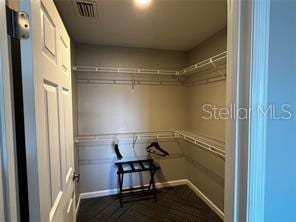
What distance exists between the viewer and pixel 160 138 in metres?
3.12

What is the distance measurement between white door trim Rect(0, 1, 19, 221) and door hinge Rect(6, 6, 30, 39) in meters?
0.04

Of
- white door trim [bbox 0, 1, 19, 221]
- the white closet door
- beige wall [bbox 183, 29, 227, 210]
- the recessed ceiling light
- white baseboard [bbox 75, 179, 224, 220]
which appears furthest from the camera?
white baseboard [bbox 75, 179, 224, 220]

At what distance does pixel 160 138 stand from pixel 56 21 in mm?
2413

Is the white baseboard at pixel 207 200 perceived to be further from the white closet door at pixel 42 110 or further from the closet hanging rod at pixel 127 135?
the white closet door at pixel 42 110

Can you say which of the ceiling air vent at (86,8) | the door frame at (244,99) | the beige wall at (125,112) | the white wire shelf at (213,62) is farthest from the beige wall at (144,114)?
the door frame at (244,99)

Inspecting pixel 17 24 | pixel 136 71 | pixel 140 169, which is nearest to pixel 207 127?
pixel 140 169

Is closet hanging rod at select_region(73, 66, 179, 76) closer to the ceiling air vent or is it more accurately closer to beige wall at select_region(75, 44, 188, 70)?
beige wall at select_region(75, 44, 188, 70)

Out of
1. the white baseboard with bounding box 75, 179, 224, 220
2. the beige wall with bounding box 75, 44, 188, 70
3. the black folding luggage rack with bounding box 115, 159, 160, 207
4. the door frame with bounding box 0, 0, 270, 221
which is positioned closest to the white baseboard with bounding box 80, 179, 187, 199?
the white baseboard with bounding box 75, 179, 224, 220

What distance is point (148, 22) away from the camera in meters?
2.05

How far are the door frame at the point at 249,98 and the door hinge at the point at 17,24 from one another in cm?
74

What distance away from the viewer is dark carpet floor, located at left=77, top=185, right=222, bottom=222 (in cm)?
235

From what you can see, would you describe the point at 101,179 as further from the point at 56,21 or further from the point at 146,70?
the point at 56,21

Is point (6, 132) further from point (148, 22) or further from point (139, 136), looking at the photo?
point (139, 136)

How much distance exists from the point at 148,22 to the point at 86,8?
657 millimetres
